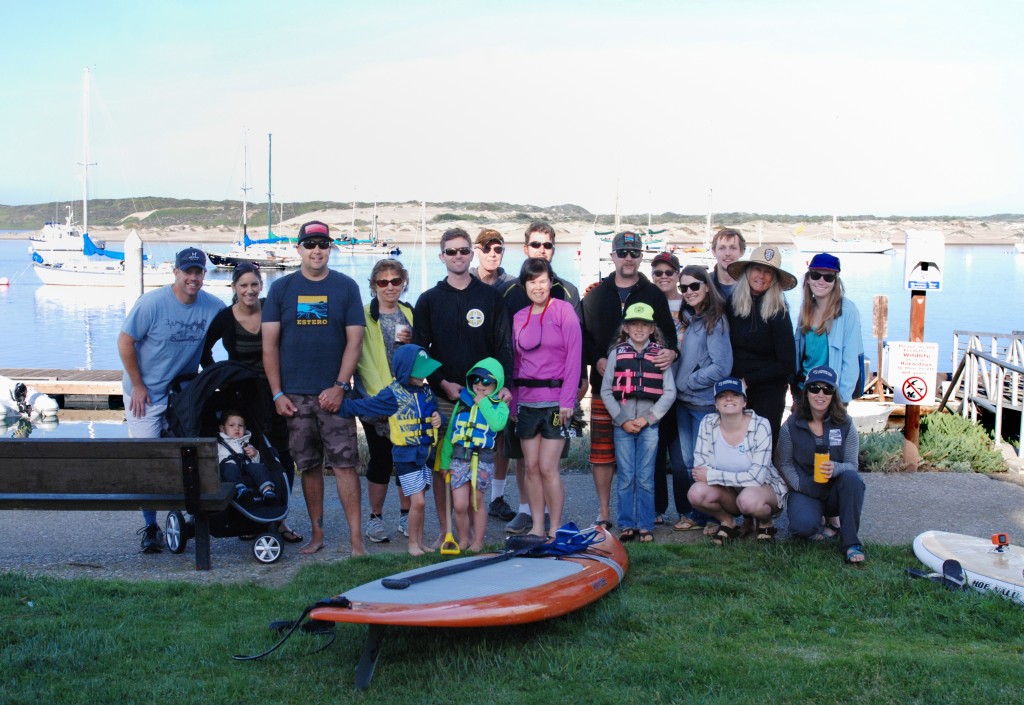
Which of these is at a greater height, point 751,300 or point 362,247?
point 362,247

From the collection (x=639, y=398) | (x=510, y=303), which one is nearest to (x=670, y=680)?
(x=639, y=398)

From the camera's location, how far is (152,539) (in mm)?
6906

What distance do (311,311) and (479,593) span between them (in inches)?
96.3

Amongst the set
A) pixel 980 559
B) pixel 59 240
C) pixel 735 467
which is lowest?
pixel 980 559

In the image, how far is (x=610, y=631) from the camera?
197 inches

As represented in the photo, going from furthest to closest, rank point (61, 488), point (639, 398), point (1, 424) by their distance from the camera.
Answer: point (1, 424) → point (639, 398) → point (61, 488)

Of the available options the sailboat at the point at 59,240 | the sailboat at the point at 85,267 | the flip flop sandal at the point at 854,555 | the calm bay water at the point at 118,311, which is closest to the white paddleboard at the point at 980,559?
the flip flop sandal at the point at 854,555

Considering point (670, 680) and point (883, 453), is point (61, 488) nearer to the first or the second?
point (670, 680)

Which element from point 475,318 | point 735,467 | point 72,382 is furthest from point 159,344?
point 72,382

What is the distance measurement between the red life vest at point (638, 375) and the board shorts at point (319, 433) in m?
1.78

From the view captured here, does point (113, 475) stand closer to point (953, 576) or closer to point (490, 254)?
point (490, 254)

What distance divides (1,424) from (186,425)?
11.8 m

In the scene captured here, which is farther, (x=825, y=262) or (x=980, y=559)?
(x=825, y=262)

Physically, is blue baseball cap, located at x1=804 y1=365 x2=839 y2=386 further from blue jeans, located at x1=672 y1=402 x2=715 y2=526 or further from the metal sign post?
the metal sign post
